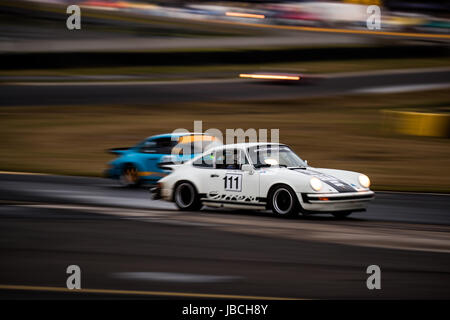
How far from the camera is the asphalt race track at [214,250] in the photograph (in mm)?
6211

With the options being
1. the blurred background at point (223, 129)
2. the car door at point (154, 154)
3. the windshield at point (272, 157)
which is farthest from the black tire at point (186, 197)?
the car door at point (154, 154)

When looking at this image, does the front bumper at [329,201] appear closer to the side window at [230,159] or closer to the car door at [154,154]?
the side window at [230,159]

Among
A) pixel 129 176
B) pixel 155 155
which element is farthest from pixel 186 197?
pixel 129 176

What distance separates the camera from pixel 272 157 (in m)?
11.1

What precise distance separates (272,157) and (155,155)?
145 inches

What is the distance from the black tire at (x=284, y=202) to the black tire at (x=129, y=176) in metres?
4.41

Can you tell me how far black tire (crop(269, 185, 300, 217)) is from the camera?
10.4 meters

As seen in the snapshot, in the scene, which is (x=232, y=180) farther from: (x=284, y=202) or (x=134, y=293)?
(x=134, y=293)

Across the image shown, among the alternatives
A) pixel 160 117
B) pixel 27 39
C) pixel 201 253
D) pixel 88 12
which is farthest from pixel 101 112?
pixel 88 12

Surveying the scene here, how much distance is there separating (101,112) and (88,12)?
2466cm

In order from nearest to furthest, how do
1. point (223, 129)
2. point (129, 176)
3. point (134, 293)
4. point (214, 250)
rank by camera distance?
point (134, 293) → point (214, 250) → point (129, 176) → point (223, 129)

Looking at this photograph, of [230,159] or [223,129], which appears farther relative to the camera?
[223,129]

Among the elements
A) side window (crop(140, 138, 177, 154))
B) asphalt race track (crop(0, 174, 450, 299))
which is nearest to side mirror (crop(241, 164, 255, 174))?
asphalt race track (crop(0, 174, 450, 299))
